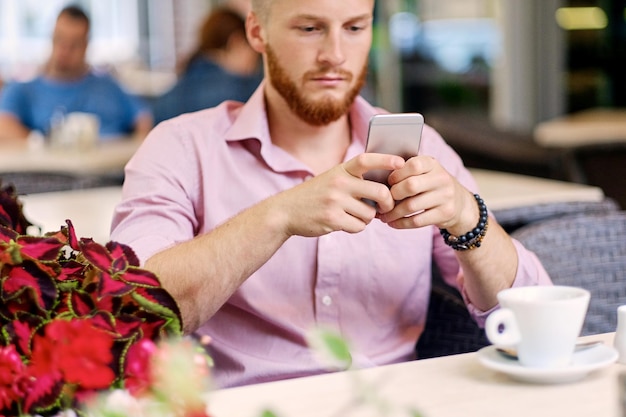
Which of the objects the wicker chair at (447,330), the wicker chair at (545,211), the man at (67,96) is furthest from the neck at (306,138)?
the man at (67,96)

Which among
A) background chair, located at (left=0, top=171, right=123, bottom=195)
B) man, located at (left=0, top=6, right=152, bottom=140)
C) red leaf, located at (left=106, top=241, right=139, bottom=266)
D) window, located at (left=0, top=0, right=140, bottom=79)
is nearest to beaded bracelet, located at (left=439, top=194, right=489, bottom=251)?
red leaf, located at (left=106, top=241, right=139, bottom=266)

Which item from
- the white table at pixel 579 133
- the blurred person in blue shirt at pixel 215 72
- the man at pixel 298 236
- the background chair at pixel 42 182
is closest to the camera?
the man at pixel 298 236

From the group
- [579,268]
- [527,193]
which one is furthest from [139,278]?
[527,193]

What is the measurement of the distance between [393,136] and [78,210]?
5.52 ft

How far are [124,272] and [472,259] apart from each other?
0.81 meters

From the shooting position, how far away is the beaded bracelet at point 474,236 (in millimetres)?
1896

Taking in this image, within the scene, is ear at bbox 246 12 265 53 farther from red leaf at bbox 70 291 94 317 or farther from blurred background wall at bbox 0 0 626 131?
blurred background wall at bbox 0 0 626 131

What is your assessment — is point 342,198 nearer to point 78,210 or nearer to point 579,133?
point 78,210

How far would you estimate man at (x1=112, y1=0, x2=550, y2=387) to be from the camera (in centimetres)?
204

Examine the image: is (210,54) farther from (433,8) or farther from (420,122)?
(420,122)

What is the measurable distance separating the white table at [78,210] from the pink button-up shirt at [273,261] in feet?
1.93

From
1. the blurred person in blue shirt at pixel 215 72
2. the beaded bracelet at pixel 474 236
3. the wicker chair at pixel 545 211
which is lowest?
the blurred person in blue shirt at pixel 215 72

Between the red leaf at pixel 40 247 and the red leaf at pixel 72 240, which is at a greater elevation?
the red leaf at pixel 40 247

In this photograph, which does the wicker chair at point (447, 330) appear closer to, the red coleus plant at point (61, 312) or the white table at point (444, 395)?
the white table at point (444, 395)
